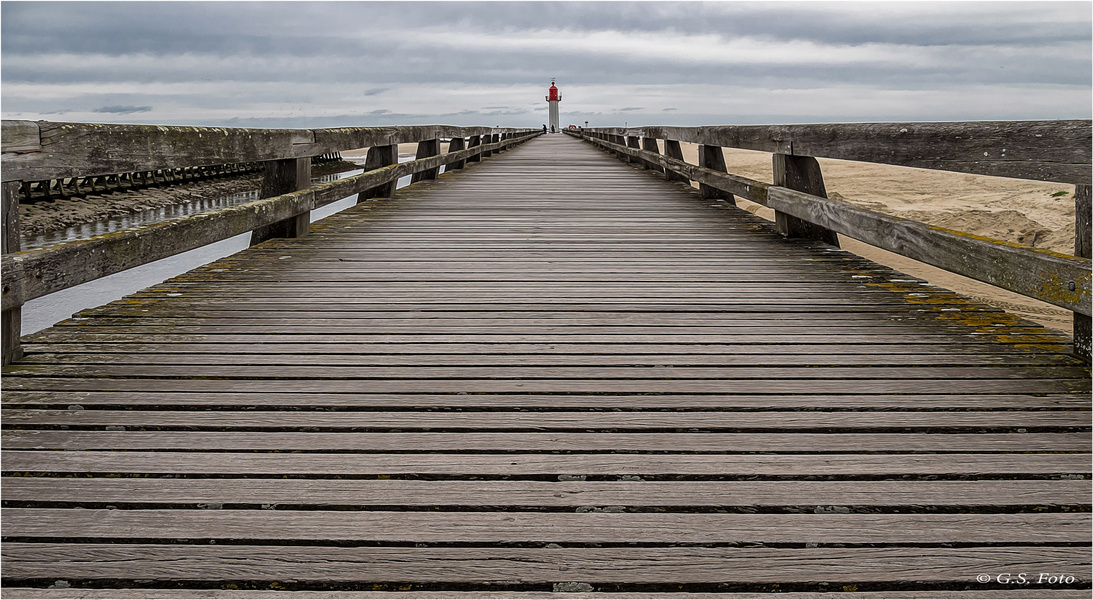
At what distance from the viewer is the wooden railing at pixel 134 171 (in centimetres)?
232

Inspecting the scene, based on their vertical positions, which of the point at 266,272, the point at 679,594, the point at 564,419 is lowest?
the point at 679,594

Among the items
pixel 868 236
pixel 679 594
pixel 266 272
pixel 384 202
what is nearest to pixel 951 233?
pixel 868 236

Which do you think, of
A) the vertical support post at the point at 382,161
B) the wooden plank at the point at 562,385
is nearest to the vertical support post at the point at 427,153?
the vertical support post at the point at 382,161

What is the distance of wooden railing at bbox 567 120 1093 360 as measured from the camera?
2.23 m

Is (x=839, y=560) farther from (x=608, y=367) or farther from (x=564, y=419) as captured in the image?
(x=608, y=367)

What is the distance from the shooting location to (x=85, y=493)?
64.4 inches

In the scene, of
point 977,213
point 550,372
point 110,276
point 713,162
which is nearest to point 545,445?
point 550,372

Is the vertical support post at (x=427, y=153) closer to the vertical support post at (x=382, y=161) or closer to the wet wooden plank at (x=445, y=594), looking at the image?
the vertical support post at (x=382, y=161)

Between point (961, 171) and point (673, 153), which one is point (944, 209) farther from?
point (961, 171)

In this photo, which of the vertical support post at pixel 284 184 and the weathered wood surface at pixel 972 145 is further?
the vertical support post at pixel 284 184

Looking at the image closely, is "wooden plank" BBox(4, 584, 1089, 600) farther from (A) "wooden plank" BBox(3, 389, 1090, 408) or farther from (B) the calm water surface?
(B) the calm water surface

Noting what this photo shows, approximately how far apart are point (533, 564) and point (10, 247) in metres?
1.98

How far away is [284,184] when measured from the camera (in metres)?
4.88

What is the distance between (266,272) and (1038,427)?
3347 mm
